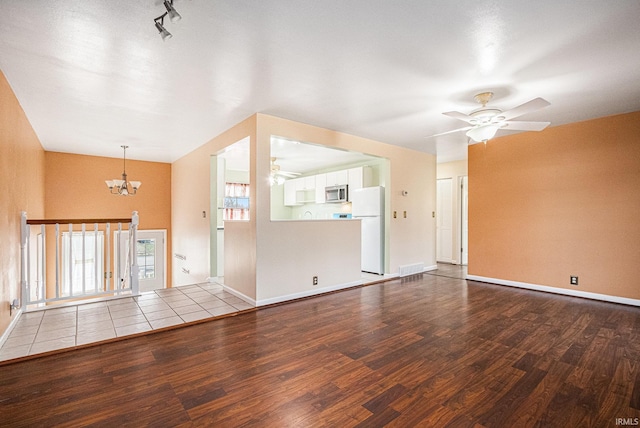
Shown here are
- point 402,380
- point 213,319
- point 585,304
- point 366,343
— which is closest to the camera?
point 402,380

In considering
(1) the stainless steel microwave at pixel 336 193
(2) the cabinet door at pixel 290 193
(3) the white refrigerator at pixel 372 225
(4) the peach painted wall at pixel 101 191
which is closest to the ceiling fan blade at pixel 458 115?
(3) the white refrigerator at pixel 372 225

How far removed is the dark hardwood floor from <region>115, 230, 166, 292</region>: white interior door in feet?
15.4

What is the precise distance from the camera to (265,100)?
3326 mm

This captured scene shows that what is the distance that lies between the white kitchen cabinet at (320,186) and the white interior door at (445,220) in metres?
3.08

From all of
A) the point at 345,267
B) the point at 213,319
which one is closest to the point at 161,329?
the point at 213,319

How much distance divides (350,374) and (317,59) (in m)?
2.58

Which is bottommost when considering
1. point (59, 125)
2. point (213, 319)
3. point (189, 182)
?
point (213, 319)

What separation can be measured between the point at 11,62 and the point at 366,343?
13.2ft

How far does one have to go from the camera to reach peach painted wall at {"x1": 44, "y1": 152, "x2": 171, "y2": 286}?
593 cm

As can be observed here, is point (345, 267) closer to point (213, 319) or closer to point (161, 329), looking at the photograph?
point (213, 319)

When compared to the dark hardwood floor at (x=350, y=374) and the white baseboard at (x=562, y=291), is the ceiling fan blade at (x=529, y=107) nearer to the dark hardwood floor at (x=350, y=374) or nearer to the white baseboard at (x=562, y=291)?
the dark hardwood floor at (x=350, y=374)

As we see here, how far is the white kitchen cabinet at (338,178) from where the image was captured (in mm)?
6605

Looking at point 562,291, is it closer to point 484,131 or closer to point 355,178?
point 484,131

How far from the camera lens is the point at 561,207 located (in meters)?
4.34
